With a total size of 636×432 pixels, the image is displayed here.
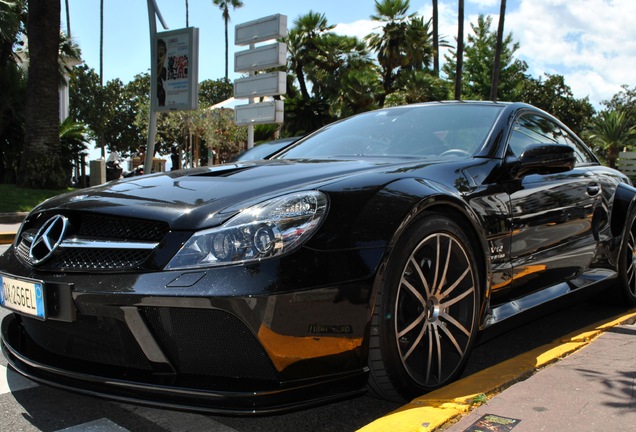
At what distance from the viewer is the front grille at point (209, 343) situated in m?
2.12

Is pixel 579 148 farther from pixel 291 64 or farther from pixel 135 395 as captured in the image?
pixel 291 64

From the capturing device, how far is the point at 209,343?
7.04 ft

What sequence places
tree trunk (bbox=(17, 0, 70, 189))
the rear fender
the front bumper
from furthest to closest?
tree trunk (bbox=(17, 0, 70, 189))
the rear fender
the front bumper

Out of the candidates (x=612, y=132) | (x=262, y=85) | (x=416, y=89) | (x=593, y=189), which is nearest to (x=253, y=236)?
(x=593, y=189)

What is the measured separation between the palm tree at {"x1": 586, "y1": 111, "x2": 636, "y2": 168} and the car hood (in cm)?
3994

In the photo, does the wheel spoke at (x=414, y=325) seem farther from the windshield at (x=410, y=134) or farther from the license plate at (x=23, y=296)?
the license plate at (x=23, y=296)

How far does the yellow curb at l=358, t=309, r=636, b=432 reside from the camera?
220cm

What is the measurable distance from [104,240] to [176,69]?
44.4 feet

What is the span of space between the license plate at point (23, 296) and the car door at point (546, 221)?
81.7 inches

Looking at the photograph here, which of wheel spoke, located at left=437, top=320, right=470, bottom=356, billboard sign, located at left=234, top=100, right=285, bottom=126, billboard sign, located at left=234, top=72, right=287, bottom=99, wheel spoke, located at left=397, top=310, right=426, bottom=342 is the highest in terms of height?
billboard sign, located at left=234, top=72, right=287, bottom=99

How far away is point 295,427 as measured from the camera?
8.50 ft

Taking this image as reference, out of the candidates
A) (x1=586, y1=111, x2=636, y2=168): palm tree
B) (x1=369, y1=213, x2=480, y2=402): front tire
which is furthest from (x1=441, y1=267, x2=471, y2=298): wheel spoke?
(x1=586, y1=111, x2=636, y2=168): palm tree

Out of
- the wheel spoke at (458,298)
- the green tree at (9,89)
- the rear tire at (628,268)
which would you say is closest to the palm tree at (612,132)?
the green tree at (9,89)

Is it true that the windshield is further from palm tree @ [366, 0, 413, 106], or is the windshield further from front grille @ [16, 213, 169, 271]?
palm tree @ [366, 0, 413, 106]
